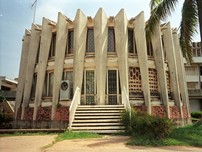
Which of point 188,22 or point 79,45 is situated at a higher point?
point 79,45

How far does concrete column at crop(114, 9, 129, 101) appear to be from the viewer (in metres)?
19.0

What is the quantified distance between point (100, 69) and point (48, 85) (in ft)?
14.6

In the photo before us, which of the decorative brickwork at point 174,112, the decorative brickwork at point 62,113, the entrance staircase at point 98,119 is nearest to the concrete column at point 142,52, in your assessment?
the decorative brickwork at point 174,112

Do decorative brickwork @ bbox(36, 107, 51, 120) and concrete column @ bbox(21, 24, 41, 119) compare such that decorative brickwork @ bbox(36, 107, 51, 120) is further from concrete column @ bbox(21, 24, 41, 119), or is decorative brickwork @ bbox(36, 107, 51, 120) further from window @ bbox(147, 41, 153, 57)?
window @ bbox(147, 41, 153, 57)

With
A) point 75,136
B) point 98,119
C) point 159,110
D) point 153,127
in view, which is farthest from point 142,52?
point 75,136

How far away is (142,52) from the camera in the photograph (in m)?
19.6

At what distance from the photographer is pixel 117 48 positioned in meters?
19.6

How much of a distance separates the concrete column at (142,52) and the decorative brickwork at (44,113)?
663 cm

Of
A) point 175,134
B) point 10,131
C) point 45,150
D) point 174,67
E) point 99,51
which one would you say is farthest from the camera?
point 174,67

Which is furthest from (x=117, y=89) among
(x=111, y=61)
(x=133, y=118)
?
(x=133, y=118)

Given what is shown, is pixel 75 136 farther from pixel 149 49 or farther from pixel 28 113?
→ pixel 149 49

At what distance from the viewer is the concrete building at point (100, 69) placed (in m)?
19.1

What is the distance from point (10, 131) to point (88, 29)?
370 inches

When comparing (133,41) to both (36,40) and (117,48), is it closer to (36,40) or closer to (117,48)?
(117,48)
